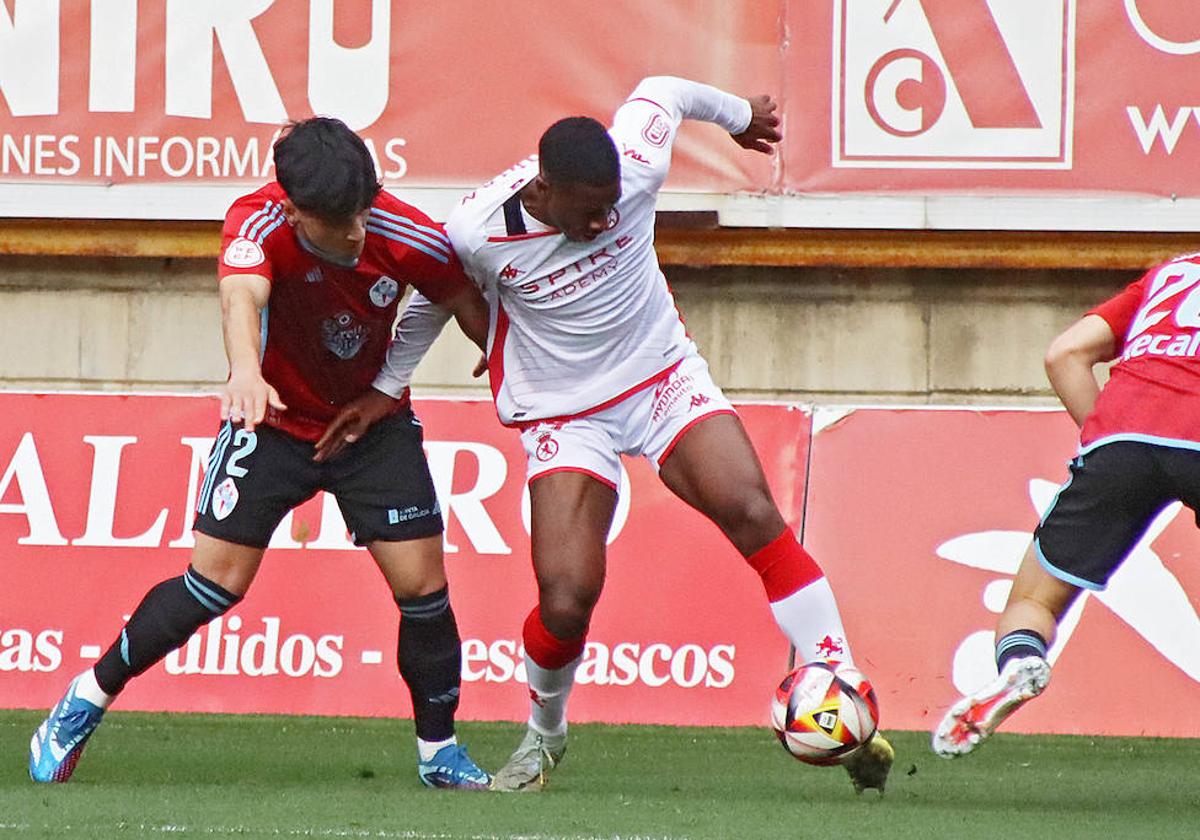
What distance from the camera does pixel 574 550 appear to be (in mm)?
5715

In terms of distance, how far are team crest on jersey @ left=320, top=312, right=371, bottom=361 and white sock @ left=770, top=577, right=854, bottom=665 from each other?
142 cm

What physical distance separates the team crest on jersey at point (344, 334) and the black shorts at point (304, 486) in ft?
0.84

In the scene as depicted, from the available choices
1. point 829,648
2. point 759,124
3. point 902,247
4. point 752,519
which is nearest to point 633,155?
point 759,124

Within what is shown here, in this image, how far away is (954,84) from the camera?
10.2 m

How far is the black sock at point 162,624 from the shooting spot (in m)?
5.89

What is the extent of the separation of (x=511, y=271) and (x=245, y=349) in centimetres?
90

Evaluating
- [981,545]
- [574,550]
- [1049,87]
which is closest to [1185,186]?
[1049,87]

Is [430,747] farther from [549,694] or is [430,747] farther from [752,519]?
[752,519]

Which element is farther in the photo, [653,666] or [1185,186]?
[1185,186]

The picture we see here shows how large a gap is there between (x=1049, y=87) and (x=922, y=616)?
3389 mm

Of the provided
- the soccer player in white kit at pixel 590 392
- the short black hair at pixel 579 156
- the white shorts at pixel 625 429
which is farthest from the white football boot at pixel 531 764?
the short black hair at pixel 579 156

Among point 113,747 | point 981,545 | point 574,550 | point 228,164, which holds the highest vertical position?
point 228,164

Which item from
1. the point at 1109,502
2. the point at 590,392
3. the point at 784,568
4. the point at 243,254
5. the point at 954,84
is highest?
the point at 954,84

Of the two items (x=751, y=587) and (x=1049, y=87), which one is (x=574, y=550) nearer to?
(x=751, y=587)
